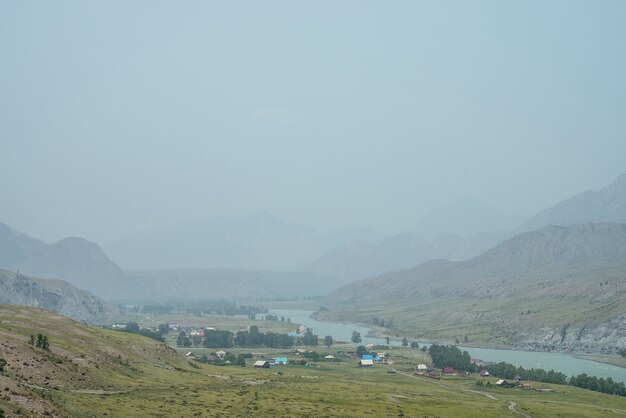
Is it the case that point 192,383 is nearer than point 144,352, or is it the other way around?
point 192,383

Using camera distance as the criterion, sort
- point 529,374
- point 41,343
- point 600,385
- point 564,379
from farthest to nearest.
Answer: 1. point 529,374
2. point 564,379
3. point 600,385
4. point 41,343

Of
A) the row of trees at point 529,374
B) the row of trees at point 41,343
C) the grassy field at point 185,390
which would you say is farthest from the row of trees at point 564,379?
the row of trees at point 41,343

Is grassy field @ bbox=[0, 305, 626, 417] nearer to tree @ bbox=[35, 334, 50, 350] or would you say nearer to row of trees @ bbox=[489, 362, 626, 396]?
tree @ bbox=[35, 334, 50, 350]

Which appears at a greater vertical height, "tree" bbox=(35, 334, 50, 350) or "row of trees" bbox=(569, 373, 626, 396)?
"tree" bbox=(35, 334, 50, 350)

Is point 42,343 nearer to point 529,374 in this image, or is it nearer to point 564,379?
point 529,374

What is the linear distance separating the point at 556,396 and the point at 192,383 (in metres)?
80.5

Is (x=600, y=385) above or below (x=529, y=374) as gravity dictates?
below

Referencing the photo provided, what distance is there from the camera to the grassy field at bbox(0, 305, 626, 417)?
8348 cm

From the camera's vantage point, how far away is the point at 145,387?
10456cm

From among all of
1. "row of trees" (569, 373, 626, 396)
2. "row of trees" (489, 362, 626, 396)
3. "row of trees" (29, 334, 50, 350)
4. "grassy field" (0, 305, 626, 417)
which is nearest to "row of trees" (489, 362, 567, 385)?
"row of trees" (489, 362, 626, 396)

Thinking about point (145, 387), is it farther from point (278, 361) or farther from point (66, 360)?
point (278, 361)

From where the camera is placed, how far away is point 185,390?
10769cm

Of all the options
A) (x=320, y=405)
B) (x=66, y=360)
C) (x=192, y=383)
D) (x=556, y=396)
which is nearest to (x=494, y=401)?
(x=556, y=396)

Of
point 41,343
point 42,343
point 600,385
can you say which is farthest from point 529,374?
point 41,343
